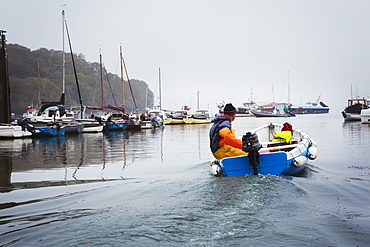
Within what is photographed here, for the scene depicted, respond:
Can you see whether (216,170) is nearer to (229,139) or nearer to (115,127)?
(229,139)

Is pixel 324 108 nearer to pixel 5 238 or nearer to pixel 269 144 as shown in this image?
pixel 269 144

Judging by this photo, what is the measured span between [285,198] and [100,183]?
474 cm

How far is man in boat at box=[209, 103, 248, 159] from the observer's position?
8539 mm

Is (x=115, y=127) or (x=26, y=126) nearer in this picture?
(x=26, y=126)

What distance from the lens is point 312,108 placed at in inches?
5773

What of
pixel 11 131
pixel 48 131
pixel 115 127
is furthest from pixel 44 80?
pixel 11 131

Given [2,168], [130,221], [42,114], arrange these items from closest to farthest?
[130,221] < [2,168] < [42,114]

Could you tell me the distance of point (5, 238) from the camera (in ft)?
15.5

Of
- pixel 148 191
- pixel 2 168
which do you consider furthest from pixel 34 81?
pixel 148 191

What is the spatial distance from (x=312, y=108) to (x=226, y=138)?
482 ft

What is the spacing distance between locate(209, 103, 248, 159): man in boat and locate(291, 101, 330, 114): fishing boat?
13828 centimetres

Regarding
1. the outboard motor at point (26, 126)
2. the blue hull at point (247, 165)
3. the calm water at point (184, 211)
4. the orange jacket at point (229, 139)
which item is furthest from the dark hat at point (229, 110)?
the outboard motor at point (26, 126)

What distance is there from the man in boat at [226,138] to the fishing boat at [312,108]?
454 feet

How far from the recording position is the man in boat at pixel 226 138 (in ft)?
28.0
